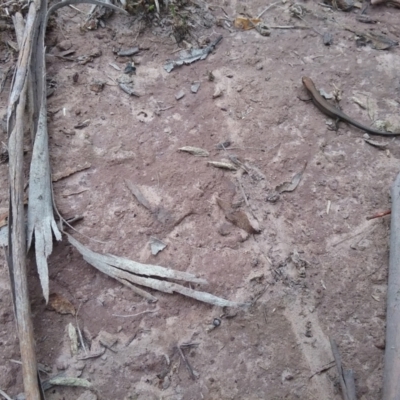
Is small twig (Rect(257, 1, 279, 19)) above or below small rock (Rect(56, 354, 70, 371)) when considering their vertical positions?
above

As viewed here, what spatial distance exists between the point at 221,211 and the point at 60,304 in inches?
53.3

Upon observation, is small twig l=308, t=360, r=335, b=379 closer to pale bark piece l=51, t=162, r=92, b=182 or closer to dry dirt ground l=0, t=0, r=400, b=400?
dry dirt ground l=0, t=0, r=400, b=400

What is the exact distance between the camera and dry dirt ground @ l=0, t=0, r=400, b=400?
3.01 meters

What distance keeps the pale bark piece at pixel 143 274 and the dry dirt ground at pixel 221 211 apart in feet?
0.24

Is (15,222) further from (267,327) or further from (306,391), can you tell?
(306,391)

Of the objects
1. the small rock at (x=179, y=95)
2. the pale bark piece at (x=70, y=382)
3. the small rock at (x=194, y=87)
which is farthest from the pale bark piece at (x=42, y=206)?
the small rock at (x=194, y=87)

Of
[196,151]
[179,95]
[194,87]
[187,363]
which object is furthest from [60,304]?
[194,87]

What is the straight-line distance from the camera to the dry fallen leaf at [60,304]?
122 inches

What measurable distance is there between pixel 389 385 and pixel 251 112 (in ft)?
8.25

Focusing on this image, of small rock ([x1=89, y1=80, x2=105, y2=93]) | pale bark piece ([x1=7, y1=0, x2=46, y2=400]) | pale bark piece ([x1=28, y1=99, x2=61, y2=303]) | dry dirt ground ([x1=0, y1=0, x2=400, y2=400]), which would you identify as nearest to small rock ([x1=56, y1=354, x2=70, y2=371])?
dry dirt ground ([x1=0, y1=0, x2=400, y2=400])

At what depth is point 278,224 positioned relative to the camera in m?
3.67

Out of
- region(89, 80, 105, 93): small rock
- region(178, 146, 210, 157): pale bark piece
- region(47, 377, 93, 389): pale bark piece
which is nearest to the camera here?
A: region(47, 377, 93, 389): pale bark piece

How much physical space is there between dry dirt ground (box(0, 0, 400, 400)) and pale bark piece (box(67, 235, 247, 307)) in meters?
0.07

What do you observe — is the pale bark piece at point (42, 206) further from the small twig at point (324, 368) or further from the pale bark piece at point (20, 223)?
the small twig at point (324, 368)
